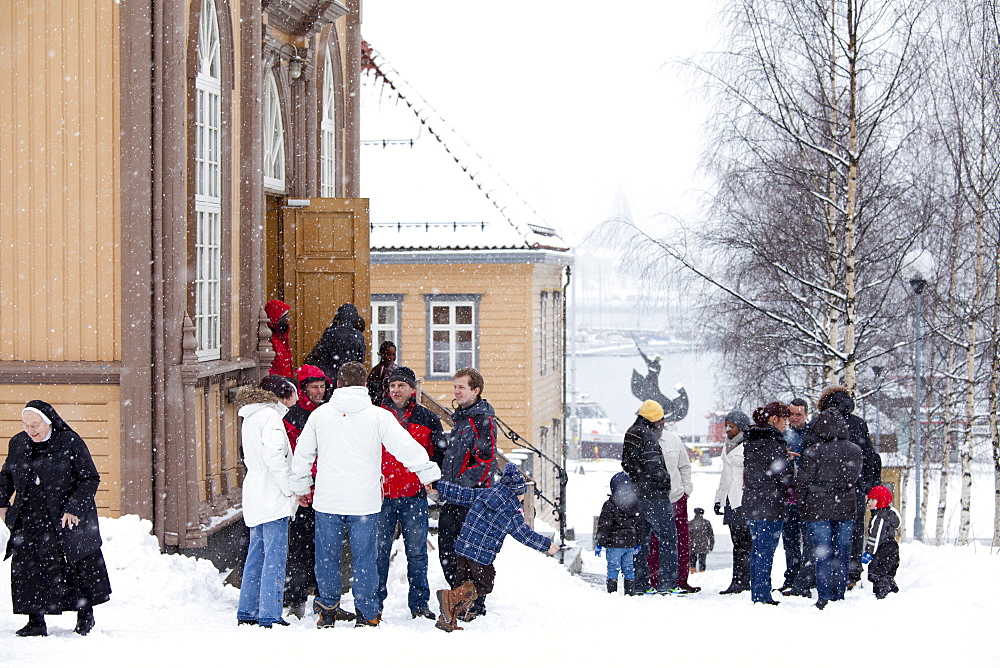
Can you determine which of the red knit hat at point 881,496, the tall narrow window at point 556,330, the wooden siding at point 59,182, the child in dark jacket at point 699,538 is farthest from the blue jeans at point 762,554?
the tall narrow window at point 556,330

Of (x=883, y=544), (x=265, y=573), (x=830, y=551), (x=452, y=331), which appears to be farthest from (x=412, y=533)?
(x=452, y=331)

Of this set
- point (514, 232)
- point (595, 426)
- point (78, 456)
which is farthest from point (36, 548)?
point (595, 426)

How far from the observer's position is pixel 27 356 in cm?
884

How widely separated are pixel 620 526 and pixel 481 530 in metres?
2.51

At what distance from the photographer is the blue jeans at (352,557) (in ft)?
23.6

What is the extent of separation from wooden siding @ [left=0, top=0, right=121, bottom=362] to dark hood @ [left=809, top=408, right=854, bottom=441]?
5.19 meters

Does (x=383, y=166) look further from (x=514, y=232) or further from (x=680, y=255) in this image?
(x=680, y=255)

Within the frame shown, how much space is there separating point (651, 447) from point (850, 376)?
21.5 feet

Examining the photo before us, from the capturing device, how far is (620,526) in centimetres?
973

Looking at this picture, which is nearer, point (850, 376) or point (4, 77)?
point (4, 77)

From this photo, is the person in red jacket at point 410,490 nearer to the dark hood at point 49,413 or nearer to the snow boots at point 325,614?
the snow boots at point 325,614

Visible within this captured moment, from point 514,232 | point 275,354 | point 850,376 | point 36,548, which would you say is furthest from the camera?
point 514,232

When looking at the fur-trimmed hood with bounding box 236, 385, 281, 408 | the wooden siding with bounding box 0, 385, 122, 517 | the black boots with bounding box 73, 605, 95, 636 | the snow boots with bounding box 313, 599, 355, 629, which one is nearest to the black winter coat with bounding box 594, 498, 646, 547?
the snow boots with bounding box 313, 599, 355, 629

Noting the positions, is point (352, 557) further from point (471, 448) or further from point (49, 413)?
point (49, 413)
